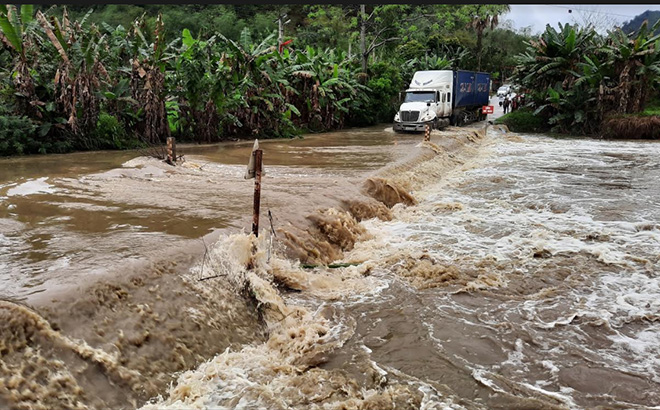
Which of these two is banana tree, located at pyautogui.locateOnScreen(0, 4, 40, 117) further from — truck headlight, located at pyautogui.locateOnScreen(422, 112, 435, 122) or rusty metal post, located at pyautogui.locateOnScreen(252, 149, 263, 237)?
truck headlight, located at pyautogui.locateOnScreen(422, 112, 435, 122)

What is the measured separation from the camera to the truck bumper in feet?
82.4

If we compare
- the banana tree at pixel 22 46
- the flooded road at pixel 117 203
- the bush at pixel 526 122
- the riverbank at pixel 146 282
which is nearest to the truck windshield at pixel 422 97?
the bush at pixel 526 122

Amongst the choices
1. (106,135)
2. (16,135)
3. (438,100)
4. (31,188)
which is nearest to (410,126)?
(438,100)

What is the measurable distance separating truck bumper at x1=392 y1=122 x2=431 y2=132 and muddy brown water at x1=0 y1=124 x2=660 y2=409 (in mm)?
Result: 13814

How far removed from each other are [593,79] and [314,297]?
2559 centimetres

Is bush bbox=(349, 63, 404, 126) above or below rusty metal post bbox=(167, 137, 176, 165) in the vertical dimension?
above

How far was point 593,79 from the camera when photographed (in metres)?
26.9

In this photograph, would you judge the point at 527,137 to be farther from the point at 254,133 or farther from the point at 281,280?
the point at 281,280

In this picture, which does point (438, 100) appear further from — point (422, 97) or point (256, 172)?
point (256, 172)

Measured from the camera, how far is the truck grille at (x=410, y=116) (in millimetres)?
25375

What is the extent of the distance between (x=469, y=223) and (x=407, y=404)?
640cm

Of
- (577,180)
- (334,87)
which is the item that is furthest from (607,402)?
(334,87)

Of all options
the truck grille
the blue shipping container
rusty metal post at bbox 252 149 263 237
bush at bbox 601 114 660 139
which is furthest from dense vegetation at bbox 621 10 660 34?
rusty metal post at bbox 252 149 263 237

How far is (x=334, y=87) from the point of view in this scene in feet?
87.9
